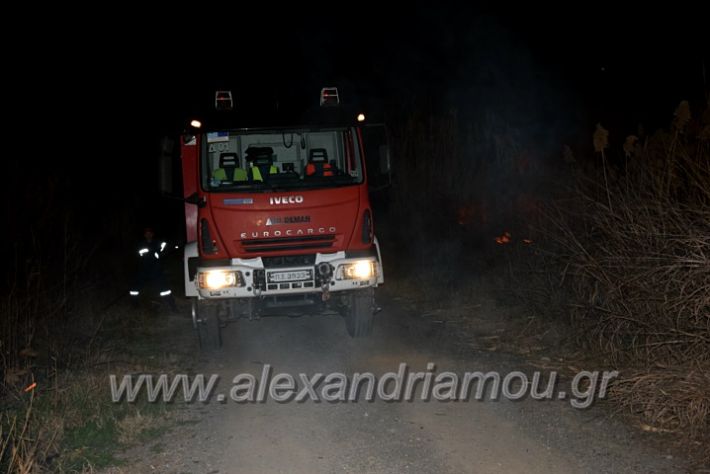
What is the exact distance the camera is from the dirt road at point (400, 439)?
4.56 meters

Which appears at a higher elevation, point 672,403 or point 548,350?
point 672,403

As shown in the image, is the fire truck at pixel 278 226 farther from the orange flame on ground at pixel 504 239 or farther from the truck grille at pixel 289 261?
the orange flame on ground at pixel 504 239

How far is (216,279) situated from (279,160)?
1.87 m

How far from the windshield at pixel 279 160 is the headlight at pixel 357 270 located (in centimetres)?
91

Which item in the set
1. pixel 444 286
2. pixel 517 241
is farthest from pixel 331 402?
pixel 444 286

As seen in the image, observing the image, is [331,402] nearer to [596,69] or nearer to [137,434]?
[137,434]

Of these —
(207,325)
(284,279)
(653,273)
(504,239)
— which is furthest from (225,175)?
(653,273)

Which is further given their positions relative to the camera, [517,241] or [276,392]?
[517,241]

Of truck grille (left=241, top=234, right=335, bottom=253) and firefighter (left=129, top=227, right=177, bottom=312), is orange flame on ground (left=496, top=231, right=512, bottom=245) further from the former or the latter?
firefighter (left=129, top=227, right=177, bottom=312)

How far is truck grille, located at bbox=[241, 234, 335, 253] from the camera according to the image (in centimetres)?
764

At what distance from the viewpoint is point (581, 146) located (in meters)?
13.9

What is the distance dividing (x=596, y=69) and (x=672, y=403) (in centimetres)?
1835

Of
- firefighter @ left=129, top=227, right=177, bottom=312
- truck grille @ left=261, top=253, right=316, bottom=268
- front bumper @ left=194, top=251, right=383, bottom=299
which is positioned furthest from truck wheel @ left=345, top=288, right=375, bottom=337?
firefighter @ left=129, top=227, right=177, bottom=312

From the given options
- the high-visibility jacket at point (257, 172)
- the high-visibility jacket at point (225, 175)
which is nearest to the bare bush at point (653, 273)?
the high-visibility jacket at point (257, 172)
